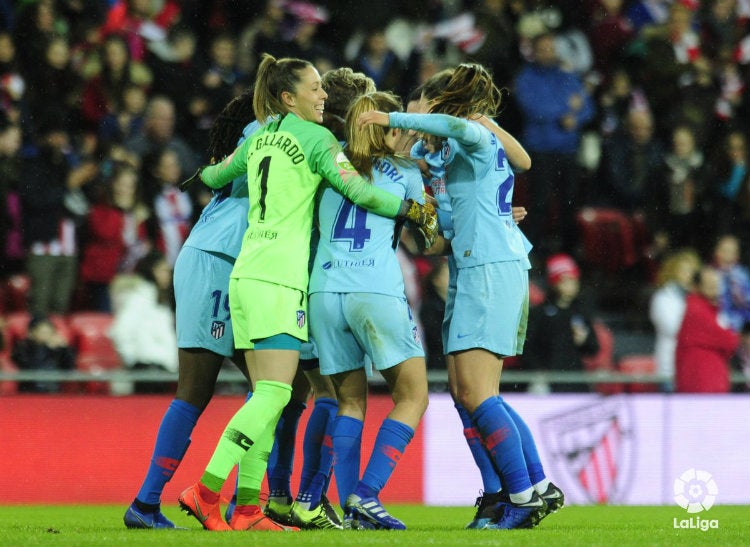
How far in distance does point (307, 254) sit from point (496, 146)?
3.27 feet

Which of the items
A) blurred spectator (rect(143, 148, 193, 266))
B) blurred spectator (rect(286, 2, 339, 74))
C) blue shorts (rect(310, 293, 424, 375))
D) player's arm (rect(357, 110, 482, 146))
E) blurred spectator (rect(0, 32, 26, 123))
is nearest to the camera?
player's arm (rect(357, 110, 482, 146))

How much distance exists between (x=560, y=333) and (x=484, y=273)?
148 inches

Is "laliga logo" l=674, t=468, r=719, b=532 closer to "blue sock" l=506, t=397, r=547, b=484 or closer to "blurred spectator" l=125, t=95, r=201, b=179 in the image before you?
"blue sock" l=506, t=397, r=547, b=484

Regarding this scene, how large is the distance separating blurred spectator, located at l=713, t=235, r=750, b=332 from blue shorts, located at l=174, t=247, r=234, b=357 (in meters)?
5.72

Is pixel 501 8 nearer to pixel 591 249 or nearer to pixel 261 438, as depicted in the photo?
pixel 591 249

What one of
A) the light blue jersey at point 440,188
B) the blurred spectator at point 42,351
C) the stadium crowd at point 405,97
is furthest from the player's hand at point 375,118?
the blurred spectator at point 42,351

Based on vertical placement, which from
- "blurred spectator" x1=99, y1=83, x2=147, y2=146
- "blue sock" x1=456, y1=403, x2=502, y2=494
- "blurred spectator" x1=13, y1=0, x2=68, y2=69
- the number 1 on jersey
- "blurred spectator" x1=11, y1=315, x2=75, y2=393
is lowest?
"blue sock" x1=456, y1=403, x2=502, y2=494

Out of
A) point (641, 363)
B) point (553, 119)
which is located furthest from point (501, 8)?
point (641, 363)

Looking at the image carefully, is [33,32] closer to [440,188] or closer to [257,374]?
[440,188]

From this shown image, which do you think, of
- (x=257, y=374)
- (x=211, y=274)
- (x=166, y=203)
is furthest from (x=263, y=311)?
(x=166, y=203)

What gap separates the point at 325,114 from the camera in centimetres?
602

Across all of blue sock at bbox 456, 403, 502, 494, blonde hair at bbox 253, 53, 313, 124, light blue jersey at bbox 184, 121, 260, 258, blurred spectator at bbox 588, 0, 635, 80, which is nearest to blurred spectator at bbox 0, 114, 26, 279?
light blue jersey at bbox 184, 121, 260, 258

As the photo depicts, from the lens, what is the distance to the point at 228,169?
224 inches

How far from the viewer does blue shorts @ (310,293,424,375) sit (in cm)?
541
